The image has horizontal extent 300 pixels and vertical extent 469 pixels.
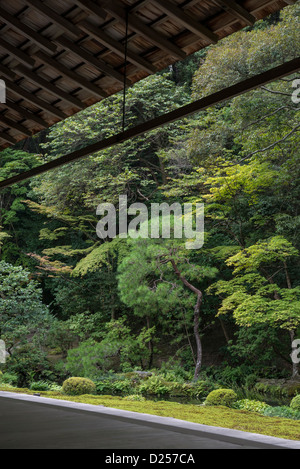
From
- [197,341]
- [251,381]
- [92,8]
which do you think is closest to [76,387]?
[197,341]

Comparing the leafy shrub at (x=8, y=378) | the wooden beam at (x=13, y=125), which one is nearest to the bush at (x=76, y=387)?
the leafy shrub at (x=8, y=378)

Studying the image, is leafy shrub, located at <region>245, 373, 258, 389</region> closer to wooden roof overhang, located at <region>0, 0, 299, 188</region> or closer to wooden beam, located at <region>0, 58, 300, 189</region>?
wooden roof overhang, located at <region>0, 0, 299, 188</region>

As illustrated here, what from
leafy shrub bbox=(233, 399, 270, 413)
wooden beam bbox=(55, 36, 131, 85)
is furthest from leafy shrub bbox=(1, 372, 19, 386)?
wooden beam bbox=(55, 36, 131, 85)

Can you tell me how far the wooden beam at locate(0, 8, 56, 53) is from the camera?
3277 mm

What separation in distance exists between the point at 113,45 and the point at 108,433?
7.84ft

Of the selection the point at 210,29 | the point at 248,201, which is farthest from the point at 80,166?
the point at 210,29

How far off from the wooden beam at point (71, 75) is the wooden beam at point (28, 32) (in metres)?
0.13

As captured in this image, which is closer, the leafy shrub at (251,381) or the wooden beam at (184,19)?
the wooden beam at (184,19)

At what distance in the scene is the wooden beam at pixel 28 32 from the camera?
3.28m

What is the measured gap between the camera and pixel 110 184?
13688 mm

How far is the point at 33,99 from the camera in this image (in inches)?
162

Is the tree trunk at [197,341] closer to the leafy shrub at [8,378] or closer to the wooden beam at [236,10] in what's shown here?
the leafy shrub at [8,378]

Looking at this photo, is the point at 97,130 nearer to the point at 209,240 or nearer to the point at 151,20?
the point at 209,240

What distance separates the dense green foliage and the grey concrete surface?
5.95 meters
